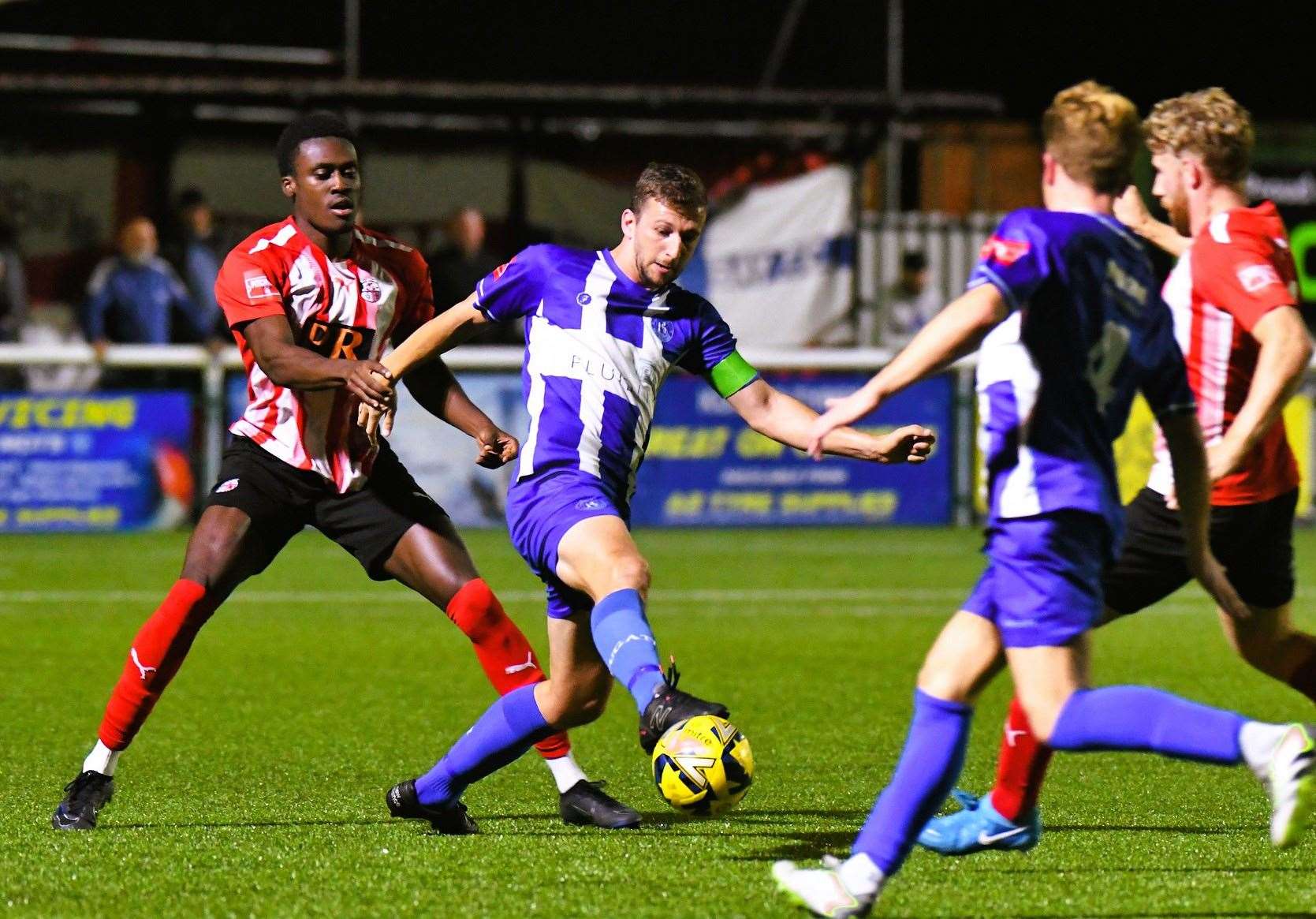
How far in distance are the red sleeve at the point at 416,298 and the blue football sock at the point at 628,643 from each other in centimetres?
153

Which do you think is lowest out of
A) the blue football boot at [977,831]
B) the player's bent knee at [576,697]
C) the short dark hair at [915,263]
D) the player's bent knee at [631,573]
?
the blue football boot at [977,831]

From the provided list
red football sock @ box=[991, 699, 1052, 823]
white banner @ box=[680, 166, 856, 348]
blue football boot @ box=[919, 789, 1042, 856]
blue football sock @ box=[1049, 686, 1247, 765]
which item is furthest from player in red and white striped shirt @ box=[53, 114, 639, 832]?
white banner @ box=[680, 166, 856, 348]

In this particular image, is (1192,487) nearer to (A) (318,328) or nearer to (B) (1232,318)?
(B) (1232,318)

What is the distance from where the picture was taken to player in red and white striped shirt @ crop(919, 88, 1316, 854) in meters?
5.14

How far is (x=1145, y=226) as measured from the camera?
18.7 feet

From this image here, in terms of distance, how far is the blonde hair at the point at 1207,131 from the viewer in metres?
5.37

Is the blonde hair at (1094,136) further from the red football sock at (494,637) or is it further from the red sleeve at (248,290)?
the red sleeve at (248,290)

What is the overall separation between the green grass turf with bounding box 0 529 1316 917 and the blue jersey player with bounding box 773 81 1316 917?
1.51 feet

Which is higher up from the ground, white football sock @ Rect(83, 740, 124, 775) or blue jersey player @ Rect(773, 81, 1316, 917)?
blue jersey player @ Rect(773, 81, 1316, 917)

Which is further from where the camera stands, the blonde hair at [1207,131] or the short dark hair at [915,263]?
the short dark hair at [915,263]

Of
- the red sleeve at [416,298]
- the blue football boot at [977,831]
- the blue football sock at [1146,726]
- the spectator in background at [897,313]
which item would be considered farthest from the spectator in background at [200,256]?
the blue football sock at [1146,726]

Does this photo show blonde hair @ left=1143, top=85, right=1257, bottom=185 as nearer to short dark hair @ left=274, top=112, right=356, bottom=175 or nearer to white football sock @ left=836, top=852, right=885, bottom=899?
white football sock @ left=836, top=852, right=885, bottom=899

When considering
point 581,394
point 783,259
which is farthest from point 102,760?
point 783,259

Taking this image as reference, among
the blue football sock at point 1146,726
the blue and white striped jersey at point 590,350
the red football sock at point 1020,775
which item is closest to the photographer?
the blue football sock at point 1146,726
